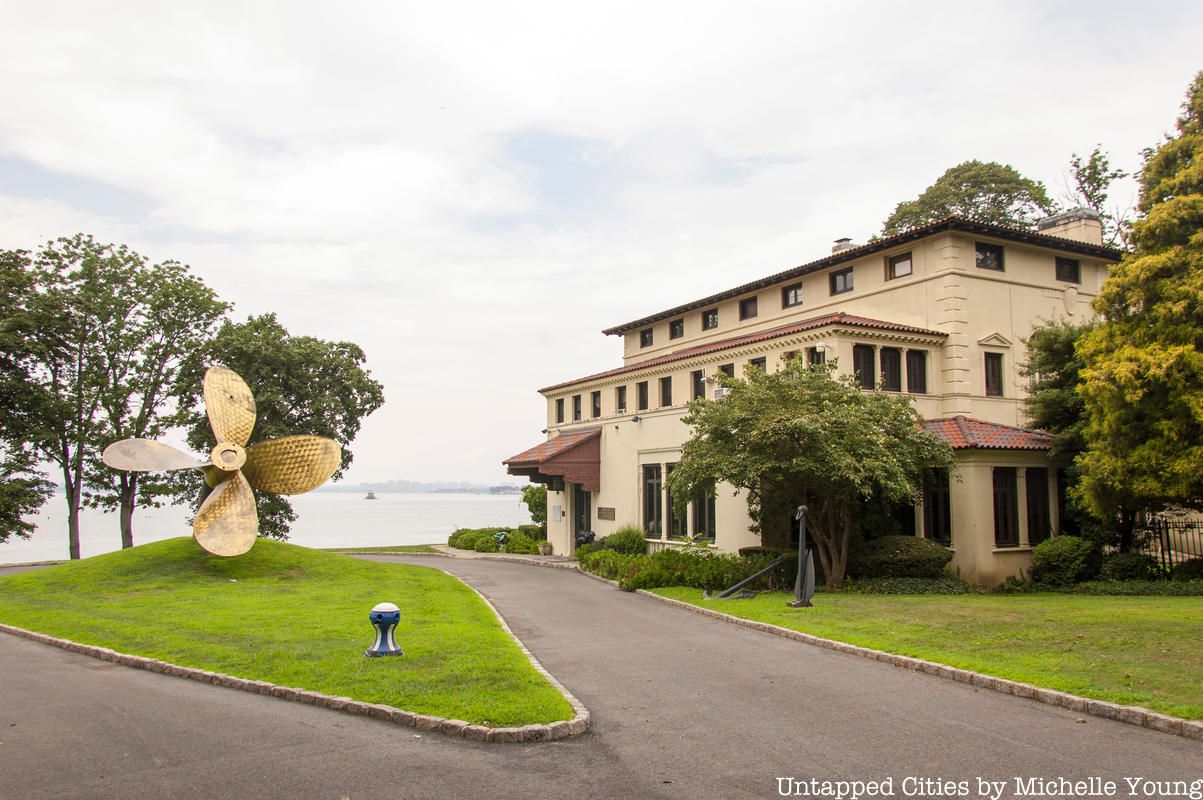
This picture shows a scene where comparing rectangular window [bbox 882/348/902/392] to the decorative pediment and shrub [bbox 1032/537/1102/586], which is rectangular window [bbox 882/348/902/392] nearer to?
the decorative pediment

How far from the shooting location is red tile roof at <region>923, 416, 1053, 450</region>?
2411cm

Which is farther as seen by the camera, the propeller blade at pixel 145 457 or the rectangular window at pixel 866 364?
the rectangular window at pixel 866 364

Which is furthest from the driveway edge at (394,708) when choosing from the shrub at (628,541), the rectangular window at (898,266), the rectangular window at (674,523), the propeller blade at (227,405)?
the rectangular window at (898,266)

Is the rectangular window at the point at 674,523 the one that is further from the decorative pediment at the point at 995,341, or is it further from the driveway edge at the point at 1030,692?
the driveway edge at the point at 1030,692

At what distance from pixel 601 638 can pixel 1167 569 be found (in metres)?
17.5

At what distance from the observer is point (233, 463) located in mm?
23844

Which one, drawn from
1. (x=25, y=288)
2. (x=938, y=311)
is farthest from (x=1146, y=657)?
(x=25, y=288)

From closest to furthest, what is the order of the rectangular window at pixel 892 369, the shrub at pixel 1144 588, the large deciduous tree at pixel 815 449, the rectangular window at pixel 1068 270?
the large deciduous tree at pixel 815 449 < the shrub at pixel 1144 588 < the rectangular window at pixel 892 369 < the rectangular window at pixel 1068 270

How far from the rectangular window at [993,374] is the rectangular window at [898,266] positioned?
3.85m

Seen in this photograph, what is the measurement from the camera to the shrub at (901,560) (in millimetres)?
22578

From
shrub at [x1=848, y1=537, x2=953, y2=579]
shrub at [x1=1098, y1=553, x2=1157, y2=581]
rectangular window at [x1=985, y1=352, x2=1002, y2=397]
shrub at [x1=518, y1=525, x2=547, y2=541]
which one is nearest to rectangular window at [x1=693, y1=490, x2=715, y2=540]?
shrub at [x1=848, y1=537, x2=953, y2=579]

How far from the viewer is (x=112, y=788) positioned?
284 inches

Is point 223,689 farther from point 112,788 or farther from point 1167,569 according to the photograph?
point 1167,569

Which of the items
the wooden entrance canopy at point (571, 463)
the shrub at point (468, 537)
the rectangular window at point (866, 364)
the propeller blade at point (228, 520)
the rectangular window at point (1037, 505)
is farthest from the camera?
the shrub at point (468, 537)
